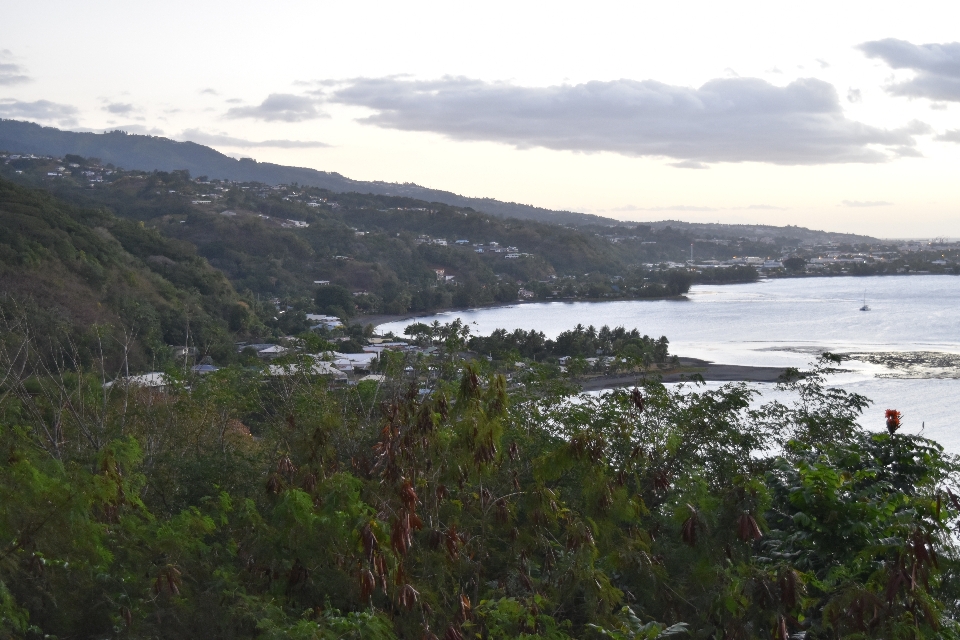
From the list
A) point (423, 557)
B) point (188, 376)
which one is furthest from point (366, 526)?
point (188, 376)

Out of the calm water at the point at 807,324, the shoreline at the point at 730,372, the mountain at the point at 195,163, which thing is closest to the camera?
the calm water at the point at 807,324

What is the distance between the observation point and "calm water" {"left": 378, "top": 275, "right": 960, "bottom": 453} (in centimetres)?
2111

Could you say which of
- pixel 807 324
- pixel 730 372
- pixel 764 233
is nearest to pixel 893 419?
pixel 730 372

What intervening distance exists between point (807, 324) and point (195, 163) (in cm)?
12464

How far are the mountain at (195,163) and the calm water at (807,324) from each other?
74.8 m

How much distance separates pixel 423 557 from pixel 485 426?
0.55m

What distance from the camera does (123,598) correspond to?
3.21 m

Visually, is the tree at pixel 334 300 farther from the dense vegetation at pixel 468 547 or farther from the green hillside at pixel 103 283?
the dense vegetation at pixel 468 547

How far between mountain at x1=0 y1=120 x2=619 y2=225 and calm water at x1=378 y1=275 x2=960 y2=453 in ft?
245

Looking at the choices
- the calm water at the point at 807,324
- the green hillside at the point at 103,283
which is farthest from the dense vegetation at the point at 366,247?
the green hillside at the point at 103,283

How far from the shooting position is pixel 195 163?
14388 centimetres

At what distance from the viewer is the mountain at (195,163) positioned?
435ft

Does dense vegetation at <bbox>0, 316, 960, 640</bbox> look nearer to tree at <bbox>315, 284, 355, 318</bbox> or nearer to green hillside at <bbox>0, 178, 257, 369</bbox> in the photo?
green hillside at <bbox>0, 178, 257, 369</bbox>

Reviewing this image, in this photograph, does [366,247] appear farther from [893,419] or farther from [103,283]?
[893,419]
